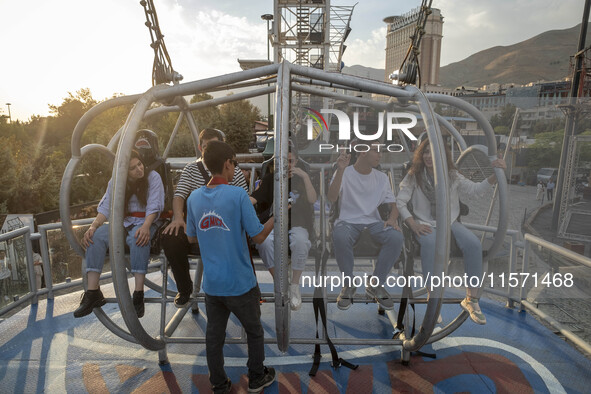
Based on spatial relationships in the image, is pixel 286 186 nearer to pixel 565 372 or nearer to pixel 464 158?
pixel 464 158

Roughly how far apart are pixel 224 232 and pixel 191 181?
107 centimetres

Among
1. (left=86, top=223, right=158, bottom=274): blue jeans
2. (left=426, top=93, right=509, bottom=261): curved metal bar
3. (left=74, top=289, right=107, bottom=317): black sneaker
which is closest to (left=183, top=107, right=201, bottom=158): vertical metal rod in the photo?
(left=86, top=223, right=158, bottom=274): blue jeans

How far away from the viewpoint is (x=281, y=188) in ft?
7.04

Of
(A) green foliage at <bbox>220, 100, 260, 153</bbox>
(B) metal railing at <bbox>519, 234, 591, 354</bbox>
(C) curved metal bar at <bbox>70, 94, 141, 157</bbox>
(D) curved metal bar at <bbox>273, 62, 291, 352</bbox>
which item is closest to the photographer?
(D) curved metal bar at <bbox>273, 62, 291, 352</bbox>

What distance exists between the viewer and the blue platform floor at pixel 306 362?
10.2ft

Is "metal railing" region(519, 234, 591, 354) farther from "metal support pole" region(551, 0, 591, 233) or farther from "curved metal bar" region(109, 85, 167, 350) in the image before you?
"metal support pole" region(551, 0, 591, 233)

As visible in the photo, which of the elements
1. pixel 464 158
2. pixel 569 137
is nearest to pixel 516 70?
pixel 569 137

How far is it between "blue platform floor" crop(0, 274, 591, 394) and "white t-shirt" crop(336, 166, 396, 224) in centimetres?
144

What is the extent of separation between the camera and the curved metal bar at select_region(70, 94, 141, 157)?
2793 mm

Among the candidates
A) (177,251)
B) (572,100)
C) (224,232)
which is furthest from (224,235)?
(572,100)

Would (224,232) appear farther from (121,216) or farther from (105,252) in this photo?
(105,252)

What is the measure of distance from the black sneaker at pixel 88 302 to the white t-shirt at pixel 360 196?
2.26 m

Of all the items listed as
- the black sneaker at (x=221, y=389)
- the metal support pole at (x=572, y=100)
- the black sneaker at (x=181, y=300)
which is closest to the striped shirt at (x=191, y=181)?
the black sneaker at (x=181, y=300)

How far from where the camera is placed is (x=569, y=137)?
1183 cm
